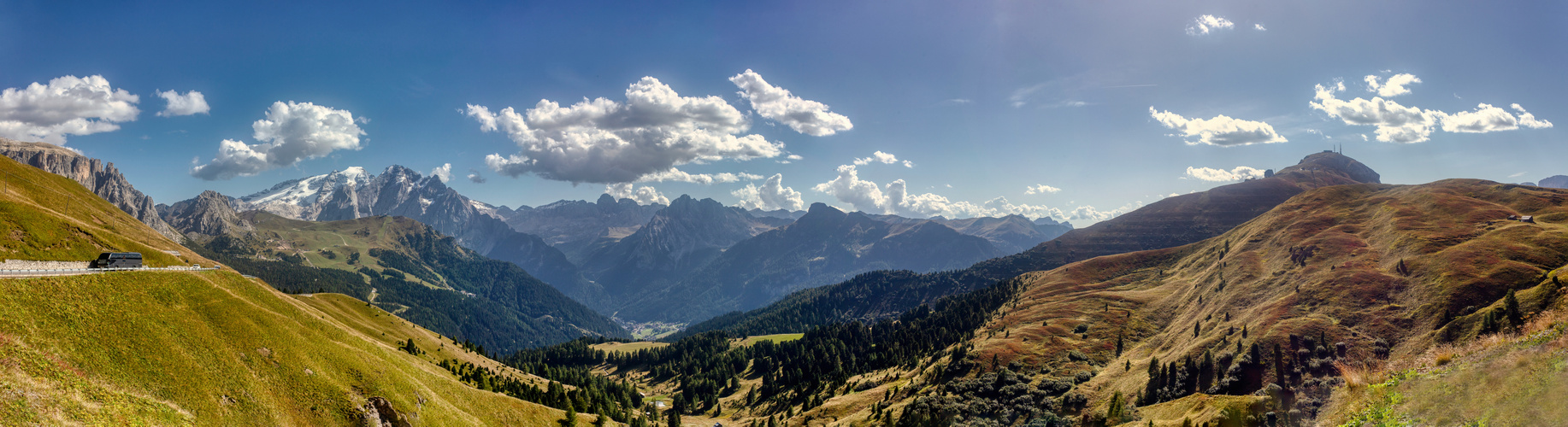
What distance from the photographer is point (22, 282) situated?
143ft

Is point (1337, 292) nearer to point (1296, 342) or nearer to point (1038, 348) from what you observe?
point (1296, 342)

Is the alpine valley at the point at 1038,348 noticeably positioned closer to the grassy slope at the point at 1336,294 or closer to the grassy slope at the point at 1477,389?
the grassy slope at the point at 1477,389

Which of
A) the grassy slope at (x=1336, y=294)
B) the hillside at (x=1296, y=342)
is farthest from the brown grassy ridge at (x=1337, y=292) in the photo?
the hillside at (x=1296, y=342)

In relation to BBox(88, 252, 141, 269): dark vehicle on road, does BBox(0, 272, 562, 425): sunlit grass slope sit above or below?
below

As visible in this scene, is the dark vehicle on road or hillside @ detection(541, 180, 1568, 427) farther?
the dark vehicle on road

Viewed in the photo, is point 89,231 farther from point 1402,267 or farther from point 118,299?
point 1402,267

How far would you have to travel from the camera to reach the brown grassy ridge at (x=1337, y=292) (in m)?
101

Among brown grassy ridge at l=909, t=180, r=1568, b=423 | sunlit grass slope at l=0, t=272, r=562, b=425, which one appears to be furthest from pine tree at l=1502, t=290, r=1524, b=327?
sunlit grass slope at l=0, t=272, r=562, b=425

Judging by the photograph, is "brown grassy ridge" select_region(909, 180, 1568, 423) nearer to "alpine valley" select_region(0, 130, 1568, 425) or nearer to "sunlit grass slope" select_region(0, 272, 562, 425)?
"alpine valley" select_region(0, 130, 1568, 425)

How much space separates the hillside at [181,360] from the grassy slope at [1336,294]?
8539 cm

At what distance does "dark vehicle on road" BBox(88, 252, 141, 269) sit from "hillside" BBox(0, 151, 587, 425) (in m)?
8.74

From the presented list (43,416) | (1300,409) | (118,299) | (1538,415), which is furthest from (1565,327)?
(118,299)

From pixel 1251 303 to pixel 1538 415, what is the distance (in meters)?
159

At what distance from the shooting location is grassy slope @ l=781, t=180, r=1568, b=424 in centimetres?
10012
